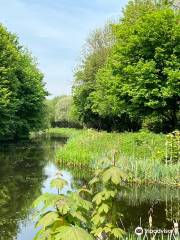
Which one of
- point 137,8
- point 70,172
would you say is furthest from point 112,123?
point 70,172

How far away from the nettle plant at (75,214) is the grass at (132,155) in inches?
324

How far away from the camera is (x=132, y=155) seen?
2225 centimetres

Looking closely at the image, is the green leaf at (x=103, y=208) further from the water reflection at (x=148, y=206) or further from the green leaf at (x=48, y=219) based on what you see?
the water reflection at (x=148, y=206)

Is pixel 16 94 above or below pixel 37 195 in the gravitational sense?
above

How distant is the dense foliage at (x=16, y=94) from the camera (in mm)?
46625

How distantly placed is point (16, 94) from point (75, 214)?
150 ft

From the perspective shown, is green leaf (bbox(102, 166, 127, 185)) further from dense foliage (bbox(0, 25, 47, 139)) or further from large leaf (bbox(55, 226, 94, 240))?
dense foliage (bbox(0, 25, 47, 139))

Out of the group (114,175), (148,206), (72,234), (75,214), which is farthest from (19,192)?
(72,234)

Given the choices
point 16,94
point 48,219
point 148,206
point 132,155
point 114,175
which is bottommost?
point 148,206

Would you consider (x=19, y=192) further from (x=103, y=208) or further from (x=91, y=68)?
(x=91, y=68)

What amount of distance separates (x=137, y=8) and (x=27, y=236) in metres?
32.3

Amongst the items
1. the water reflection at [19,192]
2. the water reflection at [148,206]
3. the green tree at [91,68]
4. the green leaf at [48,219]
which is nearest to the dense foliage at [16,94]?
the green tree at [91,68]

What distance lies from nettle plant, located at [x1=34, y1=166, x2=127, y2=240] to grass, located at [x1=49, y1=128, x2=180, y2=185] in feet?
27.0

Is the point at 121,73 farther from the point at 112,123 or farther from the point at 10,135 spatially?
the point at 10,135
